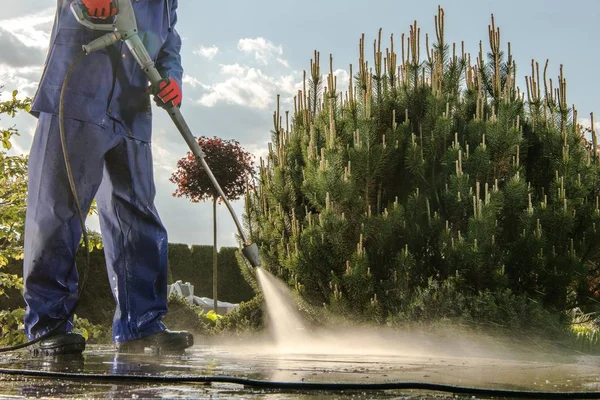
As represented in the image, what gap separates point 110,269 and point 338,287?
2.62 m

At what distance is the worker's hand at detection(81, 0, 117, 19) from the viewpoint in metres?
3.69

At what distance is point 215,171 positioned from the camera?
1357cm

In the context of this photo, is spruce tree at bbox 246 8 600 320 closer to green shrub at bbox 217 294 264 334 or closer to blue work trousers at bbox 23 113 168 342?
green shrub at bbox 217 294 264 334

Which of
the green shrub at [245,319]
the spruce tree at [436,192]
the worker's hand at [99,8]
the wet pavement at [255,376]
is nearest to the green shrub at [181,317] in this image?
the green shrub at [245,319]

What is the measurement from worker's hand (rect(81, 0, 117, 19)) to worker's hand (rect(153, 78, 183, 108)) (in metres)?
0.45

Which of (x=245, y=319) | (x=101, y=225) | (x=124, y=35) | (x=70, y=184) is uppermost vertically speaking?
(x=124, y=35)

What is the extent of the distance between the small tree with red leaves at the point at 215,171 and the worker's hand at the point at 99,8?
9.67 meters

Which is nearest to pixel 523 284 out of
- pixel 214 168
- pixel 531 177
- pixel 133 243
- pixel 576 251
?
pixel 576 251

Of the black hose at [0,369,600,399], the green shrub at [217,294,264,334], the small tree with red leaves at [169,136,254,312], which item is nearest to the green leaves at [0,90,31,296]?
the green shrub at [217,294,264,334]

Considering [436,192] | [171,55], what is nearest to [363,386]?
[171,55]

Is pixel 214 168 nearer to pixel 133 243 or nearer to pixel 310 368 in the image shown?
pixel 133 243

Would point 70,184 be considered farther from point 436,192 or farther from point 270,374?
point 436,192

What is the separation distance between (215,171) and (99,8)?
9874 mm

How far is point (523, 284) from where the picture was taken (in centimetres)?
641
